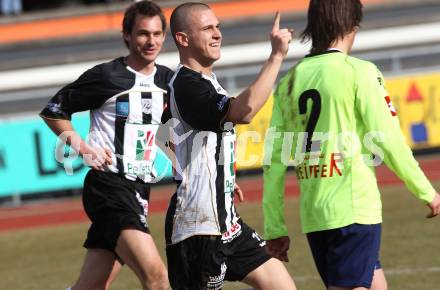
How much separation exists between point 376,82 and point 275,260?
139 cm

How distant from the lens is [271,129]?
5449mm

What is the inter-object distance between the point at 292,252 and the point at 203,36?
5.32 m

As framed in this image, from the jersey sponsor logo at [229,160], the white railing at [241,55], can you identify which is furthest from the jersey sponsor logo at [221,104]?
the white railing at [241,55]

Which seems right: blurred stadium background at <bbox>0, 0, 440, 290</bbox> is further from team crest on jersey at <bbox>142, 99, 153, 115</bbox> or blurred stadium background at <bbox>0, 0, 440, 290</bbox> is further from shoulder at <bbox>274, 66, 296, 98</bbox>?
shoulder at <bbox>274, 66, 296, 98</bbox>

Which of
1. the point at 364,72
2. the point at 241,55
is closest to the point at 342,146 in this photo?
the point at 364,72

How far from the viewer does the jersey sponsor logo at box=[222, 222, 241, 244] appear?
567 centimetres

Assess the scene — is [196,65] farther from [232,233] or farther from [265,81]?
[232,233]

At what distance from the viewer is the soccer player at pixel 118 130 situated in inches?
272

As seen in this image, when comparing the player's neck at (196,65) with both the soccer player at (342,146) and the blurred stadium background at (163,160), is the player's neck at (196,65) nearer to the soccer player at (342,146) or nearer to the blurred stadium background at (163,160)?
the soccer player at (342,146)

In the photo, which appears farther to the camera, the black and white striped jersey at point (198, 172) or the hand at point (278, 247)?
the hand at point (278, 247)

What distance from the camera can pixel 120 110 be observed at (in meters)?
7.13

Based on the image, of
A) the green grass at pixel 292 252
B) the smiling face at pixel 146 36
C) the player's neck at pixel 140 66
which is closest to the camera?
the smiling face at pixel 146 36

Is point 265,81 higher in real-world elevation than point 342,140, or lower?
higher

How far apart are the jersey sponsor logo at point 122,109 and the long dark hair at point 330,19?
2155 millimetres
